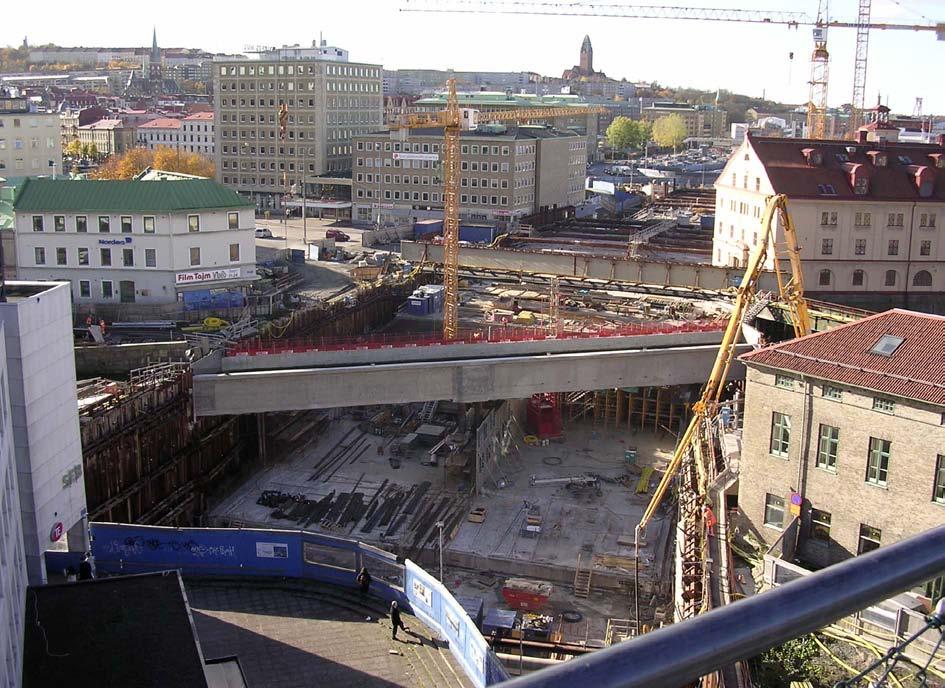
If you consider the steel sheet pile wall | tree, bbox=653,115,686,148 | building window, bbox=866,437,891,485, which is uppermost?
tree, bbox=653,115,686,148

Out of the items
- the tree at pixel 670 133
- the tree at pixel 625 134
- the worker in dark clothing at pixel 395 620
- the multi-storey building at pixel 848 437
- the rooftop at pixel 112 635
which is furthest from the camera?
the tree at pixel 670 133

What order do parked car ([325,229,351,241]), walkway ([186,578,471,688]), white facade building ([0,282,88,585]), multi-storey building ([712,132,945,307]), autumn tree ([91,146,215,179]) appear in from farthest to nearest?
autumn tree ([91,146,215,179]) < parked car ([325,229,351,241]) < multi-storey building ([712,132,945,307]) < white facade building ([0,282,88,585]) < walkway ([186,578,471,688])

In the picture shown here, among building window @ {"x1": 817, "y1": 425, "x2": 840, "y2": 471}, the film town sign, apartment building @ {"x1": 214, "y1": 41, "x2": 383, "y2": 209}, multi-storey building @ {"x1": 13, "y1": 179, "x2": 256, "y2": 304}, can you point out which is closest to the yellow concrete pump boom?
building window @ {"x1": 817, "y1": 425, "x2": 840, "y2": 471}

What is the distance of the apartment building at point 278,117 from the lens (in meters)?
82.2

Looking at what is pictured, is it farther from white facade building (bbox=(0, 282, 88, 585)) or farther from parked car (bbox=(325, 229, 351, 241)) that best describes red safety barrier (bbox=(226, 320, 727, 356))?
parked car (bbox=(325, 229, 351, 241))

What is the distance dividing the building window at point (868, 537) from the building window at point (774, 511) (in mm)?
1976

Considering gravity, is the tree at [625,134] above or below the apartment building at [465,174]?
above

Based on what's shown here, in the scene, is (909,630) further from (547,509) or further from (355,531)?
(355,531)

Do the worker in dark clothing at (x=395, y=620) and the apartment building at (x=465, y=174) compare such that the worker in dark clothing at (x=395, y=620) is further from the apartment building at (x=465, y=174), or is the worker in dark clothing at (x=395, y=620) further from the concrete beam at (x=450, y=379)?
the apartment building at (x=465, y=174)

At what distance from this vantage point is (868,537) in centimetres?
2239

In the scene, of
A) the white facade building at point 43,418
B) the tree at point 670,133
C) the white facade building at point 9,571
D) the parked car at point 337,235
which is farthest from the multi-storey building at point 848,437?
the tree at point 670,133

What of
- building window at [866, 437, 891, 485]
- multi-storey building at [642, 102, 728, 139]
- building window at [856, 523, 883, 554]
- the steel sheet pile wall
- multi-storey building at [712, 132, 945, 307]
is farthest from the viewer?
multi-storey building at [642, 102, 728, 139]

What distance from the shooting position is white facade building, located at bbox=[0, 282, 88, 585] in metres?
16.9

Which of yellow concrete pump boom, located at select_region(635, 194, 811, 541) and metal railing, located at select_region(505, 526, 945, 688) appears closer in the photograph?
metal railing, located at select_region(505, 526, 945, 688)
